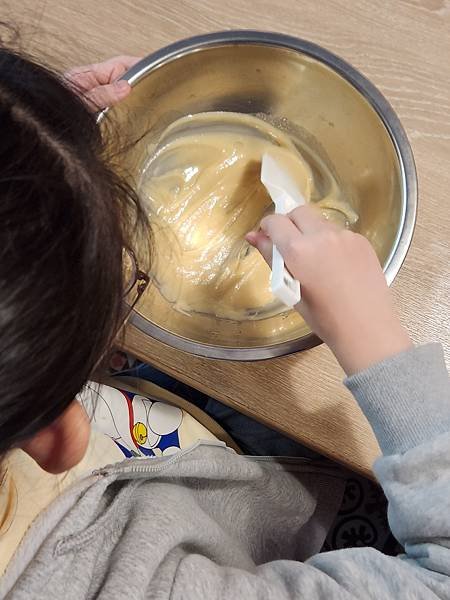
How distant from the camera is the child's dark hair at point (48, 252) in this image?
1.14ft

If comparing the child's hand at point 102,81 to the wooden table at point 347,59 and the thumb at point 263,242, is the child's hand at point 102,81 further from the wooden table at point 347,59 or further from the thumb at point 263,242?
the thumb at point 263,242

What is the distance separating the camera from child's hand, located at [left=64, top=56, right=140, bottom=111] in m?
0.52

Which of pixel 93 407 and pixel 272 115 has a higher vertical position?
pixel 272 115

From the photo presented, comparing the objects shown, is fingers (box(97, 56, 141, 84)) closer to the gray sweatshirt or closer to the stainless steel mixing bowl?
the stainless steel mixing bowl

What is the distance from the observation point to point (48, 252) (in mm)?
356

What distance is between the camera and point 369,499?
846 millimetres

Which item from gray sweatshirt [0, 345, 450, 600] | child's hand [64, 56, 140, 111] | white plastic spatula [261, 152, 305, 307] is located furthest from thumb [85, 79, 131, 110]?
gray sweatshirt [0, 345, 450, 600]

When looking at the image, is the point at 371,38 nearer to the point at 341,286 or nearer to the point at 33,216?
the point at 341,286

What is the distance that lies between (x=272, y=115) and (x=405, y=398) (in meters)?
0.30

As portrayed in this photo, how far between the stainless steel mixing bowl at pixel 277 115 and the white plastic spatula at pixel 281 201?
0.05 m

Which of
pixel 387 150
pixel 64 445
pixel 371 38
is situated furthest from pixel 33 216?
pixel 371 38

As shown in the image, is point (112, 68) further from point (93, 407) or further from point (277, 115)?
point (93, 407)

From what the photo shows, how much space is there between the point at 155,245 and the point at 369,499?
48 cm

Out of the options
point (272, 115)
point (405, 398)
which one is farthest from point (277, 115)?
point (405, 398)
